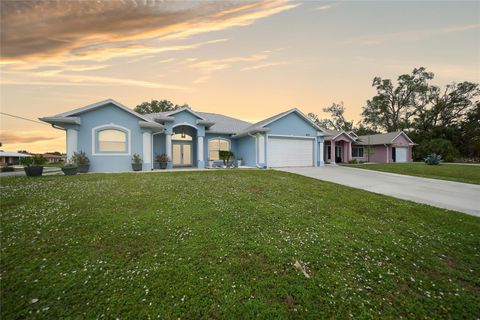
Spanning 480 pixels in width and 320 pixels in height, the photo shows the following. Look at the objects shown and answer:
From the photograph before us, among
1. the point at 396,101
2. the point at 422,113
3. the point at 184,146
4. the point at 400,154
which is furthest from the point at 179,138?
the point at 422,113

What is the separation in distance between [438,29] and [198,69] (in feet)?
48.1

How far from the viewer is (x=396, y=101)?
42.6 meters

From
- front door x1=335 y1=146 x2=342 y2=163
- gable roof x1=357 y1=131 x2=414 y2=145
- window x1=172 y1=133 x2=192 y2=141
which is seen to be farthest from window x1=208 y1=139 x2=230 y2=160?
gable roof x1=357 y1=131 x2=414 y2=145

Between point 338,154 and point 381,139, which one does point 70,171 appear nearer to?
point 338,154

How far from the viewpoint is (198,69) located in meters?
13.4

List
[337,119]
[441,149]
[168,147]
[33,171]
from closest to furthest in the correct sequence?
[33,171]
[168,147]
[441,149]
[337,119]

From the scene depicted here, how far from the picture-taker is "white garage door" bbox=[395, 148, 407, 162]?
103 ft

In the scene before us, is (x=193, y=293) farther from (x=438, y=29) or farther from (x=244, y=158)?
(x=438, y=29)

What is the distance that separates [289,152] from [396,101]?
130ft

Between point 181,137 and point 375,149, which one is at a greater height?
point 181,137

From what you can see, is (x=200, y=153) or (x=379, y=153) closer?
(x=200, y=153)

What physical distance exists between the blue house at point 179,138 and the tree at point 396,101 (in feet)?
113

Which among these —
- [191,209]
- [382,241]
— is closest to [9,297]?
[191,209]

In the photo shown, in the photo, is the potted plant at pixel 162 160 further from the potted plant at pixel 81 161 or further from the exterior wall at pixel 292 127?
the exterior wall at pixel 292 127
